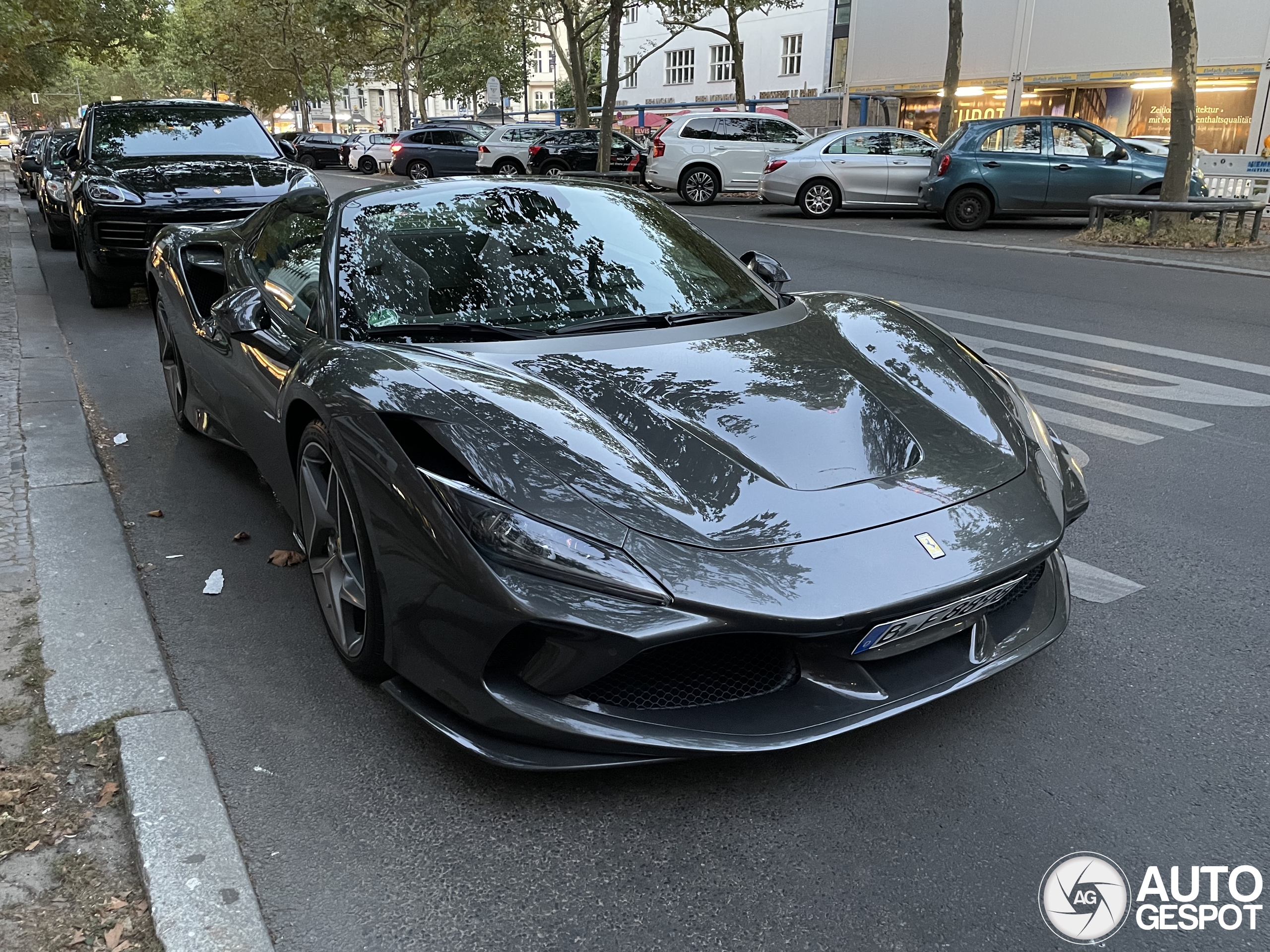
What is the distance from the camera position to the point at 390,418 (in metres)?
2.55

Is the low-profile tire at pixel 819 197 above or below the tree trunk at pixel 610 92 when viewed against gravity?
below

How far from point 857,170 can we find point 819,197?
0.78 m

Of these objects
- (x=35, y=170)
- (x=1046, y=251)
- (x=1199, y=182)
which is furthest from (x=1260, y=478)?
(x=35, y=170)

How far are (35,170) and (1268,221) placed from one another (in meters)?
22.7

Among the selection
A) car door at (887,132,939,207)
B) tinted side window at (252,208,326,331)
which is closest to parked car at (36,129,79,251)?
tinted side window at (252,208,326,331)

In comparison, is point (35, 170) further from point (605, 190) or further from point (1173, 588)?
point (1173, 588)

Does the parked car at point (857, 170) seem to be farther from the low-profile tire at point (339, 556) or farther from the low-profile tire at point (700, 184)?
the low-profile tire at point (339, 556)

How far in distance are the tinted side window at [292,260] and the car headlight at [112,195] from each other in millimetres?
4723

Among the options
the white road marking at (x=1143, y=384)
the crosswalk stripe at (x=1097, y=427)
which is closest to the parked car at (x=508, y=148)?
the white road marking at (x=1143, y=384)

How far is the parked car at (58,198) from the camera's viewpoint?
35.8ft

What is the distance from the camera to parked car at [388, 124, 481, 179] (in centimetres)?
3102

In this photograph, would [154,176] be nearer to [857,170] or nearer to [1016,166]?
[1016,166]

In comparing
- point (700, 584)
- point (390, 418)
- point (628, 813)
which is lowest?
point (628, 813)

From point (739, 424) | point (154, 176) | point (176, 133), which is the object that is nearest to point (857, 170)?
point (176, 133)
